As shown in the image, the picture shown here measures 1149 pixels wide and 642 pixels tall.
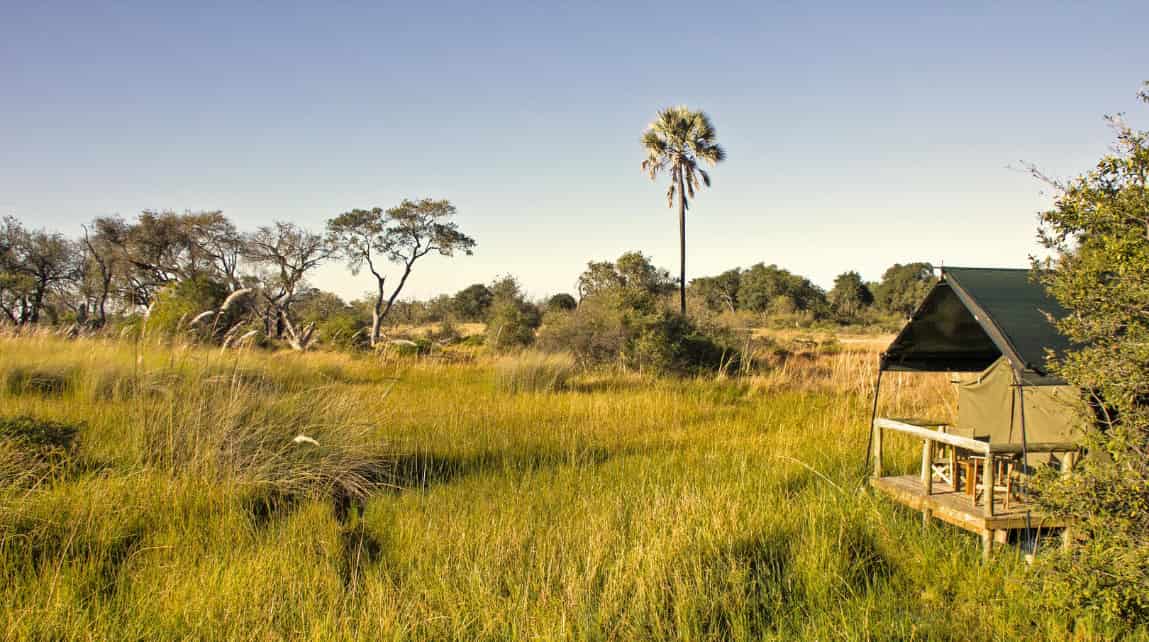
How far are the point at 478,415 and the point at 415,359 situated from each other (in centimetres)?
656

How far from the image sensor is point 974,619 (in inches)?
144

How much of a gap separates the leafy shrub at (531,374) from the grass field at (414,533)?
4.13 m

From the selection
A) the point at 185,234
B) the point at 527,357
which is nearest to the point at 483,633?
the point at 527,357

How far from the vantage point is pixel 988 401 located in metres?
6.31

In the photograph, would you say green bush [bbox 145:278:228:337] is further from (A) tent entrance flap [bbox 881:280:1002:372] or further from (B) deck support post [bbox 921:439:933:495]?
(B) deck support post [bbox 921:439:933:495]

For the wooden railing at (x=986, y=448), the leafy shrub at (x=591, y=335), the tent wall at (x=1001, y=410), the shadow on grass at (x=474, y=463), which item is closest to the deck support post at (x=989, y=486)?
the wooden railing at (x=986, y=448)

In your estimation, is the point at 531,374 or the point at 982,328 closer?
the point at 982,328

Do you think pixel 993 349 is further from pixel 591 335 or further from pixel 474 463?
pixel 591 335

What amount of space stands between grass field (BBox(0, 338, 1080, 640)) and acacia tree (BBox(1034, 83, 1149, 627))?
50 centimetres

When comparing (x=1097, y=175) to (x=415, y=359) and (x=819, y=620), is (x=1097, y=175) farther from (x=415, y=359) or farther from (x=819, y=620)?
(x=415, y=359)

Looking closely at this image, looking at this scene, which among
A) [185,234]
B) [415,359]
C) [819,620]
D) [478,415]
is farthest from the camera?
[185,234]

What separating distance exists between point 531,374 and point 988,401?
25.8 feet

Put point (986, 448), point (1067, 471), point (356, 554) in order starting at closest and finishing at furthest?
point (1067, 471) → point (356, 554) → point (986, 448)

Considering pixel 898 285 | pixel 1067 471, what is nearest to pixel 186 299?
pixel 1067 471
